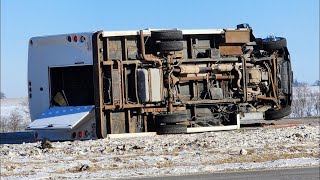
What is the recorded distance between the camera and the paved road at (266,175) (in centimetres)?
986

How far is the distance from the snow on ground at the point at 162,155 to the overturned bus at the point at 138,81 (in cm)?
44

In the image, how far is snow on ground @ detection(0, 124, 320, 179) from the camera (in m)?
10.9

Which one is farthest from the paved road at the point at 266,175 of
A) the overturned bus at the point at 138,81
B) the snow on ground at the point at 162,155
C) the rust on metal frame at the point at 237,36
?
the rust on metal frame at the point at 237,36

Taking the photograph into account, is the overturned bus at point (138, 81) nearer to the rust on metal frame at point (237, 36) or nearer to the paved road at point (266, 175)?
the rust on metal frame at point (237, 36)

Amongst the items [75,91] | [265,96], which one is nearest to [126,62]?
[75,91]

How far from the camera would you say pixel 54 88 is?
1482 cm

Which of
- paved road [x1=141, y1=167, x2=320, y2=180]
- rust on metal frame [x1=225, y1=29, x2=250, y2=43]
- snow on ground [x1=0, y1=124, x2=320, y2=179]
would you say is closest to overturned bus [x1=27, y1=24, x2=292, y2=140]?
rust on metal frame [x1=225, y1=29, x2=250, y2=43]

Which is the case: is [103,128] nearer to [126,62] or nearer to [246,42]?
[126,62]

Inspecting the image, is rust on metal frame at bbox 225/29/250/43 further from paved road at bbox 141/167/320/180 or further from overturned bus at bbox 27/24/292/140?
paved road at bbox 141/167/320/180

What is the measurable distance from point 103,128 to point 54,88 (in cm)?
162

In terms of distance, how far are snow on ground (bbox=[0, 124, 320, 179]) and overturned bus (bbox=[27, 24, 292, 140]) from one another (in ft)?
1.45

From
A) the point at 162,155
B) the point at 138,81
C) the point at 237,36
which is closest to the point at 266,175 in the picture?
the point at 162,155

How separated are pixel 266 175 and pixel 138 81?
498 cm

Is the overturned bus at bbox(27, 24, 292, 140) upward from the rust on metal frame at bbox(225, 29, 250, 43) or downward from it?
downward
